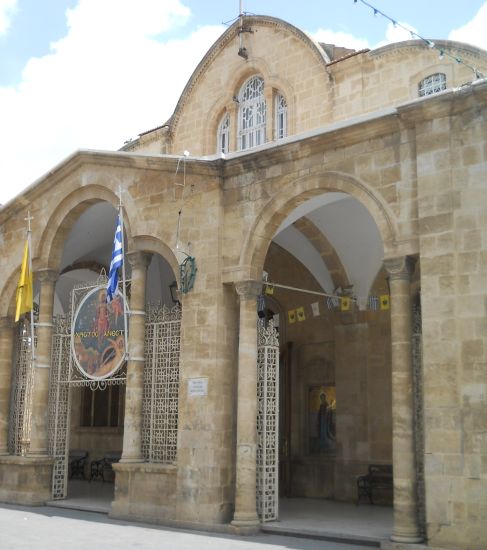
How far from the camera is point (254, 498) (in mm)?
10133

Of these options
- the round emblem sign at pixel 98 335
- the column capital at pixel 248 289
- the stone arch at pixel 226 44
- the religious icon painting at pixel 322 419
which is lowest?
the religious icon painting at pixel 322 419

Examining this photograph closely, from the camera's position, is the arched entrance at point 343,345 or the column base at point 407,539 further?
the arched entrance at point 343,345

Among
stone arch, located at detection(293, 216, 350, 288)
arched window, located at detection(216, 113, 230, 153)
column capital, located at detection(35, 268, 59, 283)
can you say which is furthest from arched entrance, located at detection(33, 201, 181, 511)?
arched window, located at detection(216, 113, 230, 153)

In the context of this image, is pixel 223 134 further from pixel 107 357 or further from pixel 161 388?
pixel 161 388

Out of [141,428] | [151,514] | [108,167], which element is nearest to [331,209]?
[108,167]

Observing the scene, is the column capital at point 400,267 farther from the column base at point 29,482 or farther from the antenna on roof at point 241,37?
the antenna on roof at point 241,37

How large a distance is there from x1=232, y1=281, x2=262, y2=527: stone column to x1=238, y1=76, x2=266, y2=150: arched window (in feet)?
27.6

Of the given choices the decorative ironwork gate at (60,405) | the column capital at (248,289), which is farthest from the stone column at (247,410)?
the decorative ironwork gate at (60,405)

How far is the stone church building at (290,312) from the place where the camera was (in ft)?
28.2

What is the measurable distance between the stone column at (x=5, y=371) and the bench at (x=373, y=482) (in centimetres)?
629

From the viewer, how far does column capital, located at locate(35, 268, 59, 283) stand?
13336 millimetres

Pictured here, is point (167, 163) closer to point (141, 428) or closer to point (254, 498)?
point (141, 428)

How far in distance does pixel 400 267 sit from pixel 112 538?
4898mm

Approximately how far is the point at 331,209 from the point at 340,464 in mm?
4539
